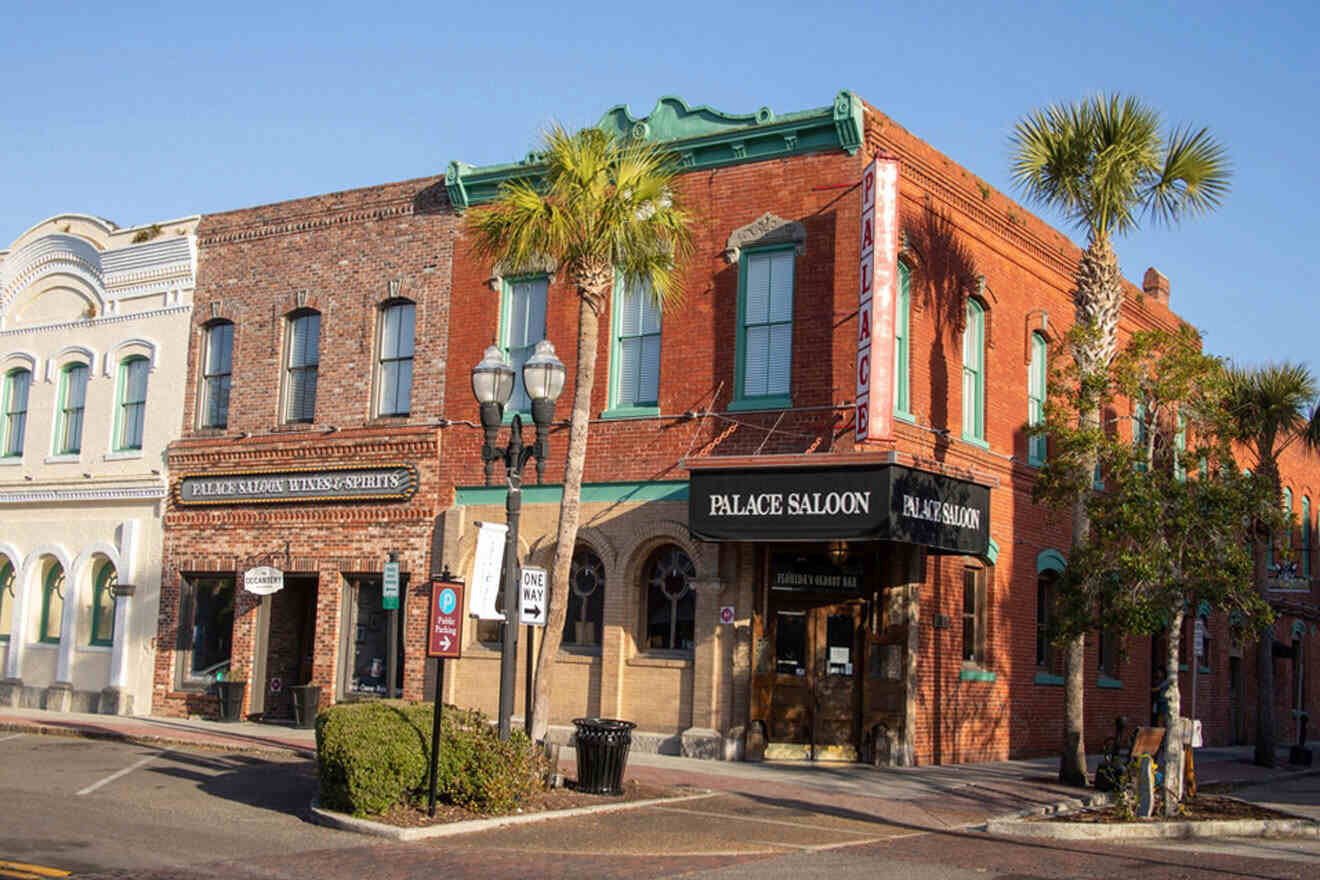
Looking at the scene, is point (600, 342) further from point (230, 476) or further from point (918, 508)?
point (230, 476)

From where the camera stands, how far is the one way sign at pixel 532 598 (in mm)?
14719

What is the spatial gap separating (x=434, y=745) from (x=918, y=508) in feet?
26.2

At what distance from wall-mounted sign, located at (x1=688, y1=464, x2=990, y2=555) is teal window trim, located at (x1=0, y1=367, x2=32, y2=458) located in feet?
55.0

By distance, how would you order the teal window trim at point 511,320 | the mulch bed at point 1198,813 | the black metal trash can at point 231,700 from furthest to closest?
the black metal trash can at point 231,700, the teal window trim at point 511,320, the mulch bed at point 1198,813

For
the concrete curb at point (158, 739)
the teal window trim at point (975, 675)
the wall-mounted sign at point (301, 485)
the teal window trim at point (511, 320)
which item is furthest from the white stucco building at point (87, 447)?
the teal window trim at point (975, 675)

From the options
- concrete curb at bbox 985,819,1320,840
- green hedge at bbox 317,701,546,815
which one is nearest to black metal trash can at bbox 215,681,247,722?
green hedge at bbox 317,701,546,815

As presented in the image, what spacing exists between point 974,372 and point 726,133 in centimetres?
549

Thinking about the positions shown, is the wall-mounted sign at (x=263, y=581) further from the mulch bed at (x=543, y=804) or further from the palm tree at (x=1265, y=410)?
the palm tree at (x=1265, y=410)

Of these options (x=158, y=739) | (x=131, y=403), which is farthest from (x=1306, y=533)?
(x=158, y=739)

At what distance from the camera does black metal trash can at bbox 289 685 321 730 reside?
929 inches

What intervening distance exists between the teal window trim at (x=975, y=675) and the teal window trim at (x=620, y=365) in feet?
19.7

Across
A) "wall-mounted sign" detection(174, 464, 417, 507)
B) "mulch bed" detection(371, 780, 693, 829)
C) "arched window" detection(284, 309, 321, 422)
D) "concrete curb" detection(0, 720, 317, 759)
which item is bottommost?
"concrete curb" detection(0, 720, 317, 759)

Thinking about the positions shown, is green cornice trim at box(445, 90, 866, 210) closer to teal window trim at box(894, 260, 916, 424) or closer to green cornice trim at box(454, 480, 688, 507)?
teal window trim at box(894, 260, 916, 424)

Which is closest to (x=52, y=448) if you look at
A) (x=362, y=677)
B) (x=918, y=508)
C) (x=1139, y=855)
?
(x=362, y=677)
